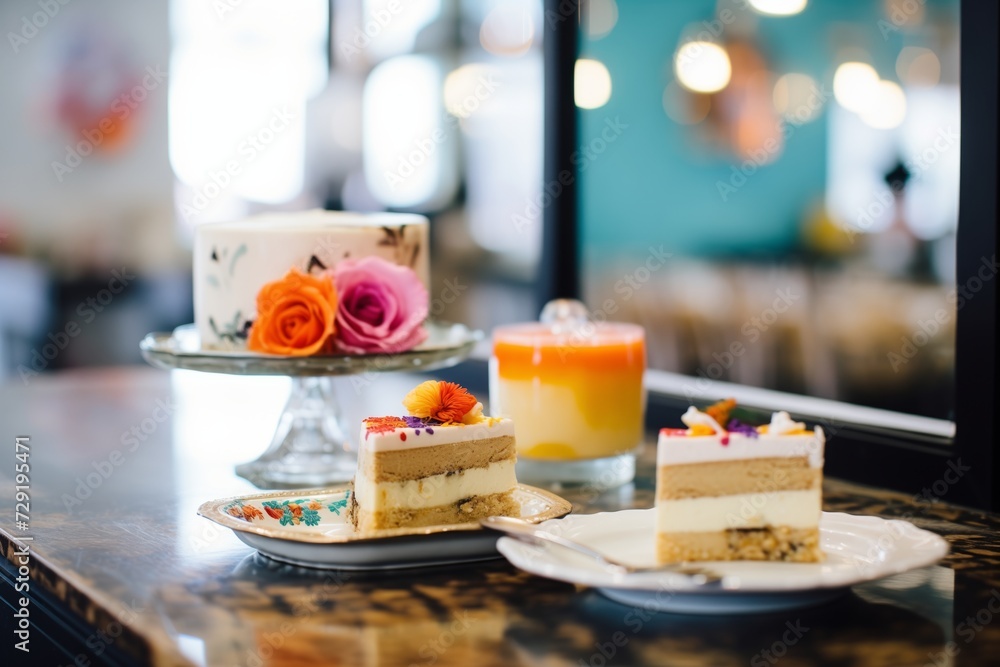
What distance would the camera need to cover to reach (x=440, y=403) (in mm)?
1174

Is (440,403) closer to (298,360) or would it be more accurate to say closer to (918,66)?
(298,360)

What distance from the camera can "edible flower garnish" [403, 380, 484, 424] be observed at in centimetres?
117

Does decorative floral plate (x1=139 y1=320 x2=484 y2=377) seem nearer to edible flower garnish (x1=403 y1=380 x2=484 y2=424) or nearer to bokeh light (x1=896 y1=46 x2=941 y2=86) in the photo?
edible flower garnish (x1=403 y1=380 x2=484 y2=424)

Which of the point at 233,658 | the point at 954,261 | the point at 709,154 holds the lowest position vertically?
the point at 233,658

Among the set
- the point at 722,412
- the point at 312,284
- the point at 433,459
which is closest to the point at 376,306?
the point at 312,284

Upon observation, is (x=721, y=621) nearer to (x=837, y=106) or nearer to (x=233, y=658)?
(x=233, y=658)

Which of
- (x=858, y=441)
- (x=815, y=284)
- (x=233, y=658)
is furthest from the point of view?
(x=815, y=284)

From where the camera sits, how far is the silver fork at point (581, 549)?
96 cm

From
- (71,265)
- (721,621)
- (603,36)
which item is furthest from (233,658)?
(71,265)

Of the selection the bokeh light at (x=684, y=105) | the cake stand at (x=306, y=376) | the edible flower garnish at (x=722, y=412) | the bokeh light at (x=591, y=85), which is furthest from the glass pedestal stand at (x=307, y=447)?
the bokeh light at (x=684, y=105)

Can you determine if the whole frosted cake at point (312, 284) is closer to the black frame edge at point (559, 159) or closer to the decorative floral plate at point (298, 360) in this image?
the decorative floral plate at point (298, 360)

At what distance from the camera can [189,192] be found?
603cm

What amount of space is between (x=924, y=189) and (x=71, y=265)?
4743 mm

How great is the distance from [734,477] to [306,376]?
0.61 m
